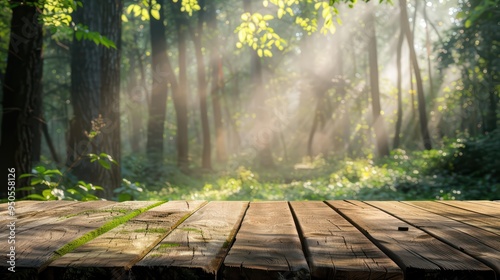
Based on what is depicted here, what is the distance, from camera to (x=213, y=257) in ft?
4.86

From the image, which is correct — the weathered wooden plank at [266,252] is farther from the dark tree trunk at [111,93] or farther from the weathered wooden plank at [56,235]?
the dark tree trunk at [111,93]

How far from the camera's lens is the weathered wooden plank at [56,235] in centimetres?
146

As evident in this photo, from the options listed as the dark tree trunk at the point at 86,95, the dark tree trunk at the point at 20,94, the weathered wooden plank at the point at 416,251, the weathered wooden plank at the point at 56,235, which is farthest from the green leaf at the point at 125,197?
the weathered wooden plank at the point at 416,251

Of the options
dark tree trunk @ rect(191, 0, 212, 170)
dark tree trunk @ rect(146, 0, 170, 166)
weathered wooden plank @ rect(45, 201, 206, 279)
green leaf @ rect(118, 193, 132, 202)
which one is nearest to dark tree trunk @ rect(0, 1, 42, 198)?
green leaf @ rect(118, 193, 132, 202)

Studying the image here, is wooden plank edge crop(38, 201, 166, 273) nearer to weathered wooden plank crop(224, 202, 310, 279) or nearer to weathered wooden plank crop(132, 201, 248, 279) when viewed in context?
weathered wooden plank crop(132, 201, 248, 279)

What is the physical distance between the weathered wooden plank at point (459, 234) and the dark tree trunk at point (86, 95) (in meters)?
5.21

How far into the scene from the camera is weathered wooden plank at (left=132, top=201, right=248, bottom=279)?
53.7 inches

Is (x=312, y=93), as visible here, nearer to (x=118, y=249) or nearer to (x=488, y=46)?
(x=488, y=46)

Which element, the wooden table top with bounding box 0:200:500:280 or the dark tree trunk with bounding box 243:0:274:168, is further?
the dark tree trunk with bounding box 243:0:274:168

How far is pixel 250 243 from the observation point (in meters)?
1.70

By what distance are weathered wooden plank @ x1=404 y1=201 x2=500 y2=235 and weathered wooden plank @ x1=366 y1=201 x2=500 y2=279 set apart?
6cm

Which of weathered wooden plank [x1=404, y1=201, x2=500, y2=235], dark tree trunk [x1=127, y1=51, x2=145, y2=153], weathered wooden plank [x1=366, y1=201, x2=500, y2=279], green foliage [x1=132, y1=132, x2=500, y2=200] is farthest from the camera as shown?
dark tree trunk [x1=127, y1=51, x2=145, y2=153]

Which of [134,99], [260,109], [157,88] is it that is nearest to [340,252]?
[157,88]

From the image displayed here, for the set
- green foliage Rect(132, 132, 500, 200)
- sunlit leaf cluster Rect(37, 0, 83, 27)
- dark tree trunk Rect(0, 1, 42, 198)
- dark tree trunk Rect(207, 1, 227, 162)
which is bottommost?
green foliage Rect(132, 132, 500, 200)
